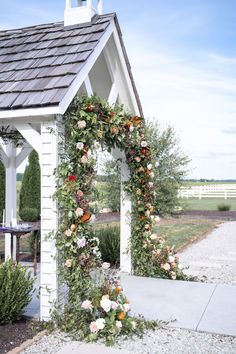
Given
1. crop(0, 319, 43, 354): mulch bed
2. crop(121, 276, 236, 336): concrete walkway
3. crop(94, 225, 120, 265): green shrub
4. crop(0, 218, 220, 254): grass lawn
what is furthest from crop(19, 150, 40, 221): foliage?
crop(0, 319, 43, 354): mulch bed

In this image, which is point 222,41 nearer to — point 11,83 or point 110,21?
point 110,21

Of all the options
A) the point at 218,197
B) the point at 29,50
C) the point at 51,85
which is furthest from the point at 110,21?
the point at 218,197

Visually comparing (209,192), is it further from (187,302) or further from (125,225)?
(187,302)

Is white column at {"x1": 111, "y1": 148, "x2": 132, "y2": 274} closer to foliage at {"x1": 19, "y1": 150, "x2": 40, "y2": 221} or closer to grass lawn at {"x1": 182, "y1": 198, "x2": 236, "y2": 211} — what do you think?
foliage at {"x1": 19, "y1": 150, "x2": 40, "y2": 221}

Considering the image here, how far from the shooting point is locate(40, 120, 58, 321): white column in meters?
4.31

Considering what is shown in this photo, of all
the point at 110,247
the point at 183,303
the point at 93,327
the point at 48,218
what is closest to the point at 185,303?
the point at 183,303

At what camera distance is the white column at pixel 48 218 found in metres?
4.31

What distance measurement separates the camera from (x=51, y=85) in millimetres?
4379

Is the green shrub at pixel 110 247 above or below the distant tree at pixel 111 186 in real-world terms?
below

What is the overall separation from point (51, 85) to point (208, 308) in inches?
133

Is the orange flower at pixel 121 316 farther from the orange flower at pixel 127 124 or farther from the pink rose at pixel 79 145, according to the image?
the orange flower at pixel 127 124

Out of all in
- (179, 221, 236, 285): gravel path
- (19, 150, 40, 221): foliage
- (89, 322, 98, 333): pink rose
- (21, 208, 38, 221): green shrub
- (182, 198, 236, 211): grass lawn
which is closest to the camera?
(89, 322, 98, 333): pink rose

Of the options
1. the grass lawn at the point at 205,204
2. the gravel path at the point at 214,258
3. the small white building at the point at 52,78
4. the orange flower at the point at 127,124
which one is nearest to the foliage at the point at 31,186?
the grass lawn at the point at 205,204

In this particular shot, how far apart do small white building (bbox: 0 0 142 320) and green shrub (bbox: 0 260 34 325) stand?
0.22 m
